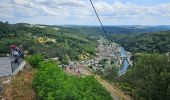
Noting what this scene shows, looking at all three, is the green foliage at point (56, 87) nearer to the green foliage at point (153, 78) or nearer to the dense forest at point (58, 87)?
the dense forest at point (58, 87)

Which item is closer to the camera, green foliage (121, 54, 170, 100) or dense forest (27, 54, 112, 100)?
dense forest (27, 54, 112, 100)

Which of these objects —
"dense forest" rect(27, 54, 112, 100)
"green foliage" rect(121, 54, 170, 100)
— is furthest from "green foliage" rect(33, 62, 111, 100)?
"green foliage" rect(121, 54, 170, 100)

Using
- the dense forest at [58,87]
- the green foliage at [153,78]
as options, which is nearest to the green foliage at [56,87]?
the dense forest at [58,87]

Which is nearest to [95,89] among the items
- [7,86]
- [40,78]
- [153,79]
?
[40,78]

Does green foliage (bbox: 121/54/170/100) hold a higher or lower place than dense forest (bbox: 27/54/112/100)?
lower

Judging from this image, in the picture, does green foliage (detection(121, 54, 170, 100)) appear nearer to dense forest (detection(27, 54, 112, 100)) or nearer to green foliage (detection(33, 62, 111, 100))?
dense forest (detection(27, 54, 112, 100))

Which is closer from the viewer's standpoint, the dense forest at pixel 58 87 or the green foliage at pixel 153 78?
the dense forest at pixel 58 87

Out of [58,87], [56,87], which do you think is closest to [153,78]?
[56,87]

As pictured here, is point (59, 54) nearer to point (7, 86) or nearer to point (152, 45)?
point (152, 45)

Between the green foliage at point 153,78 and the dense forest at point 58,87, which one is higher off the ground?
the dense forest at point 58,87
